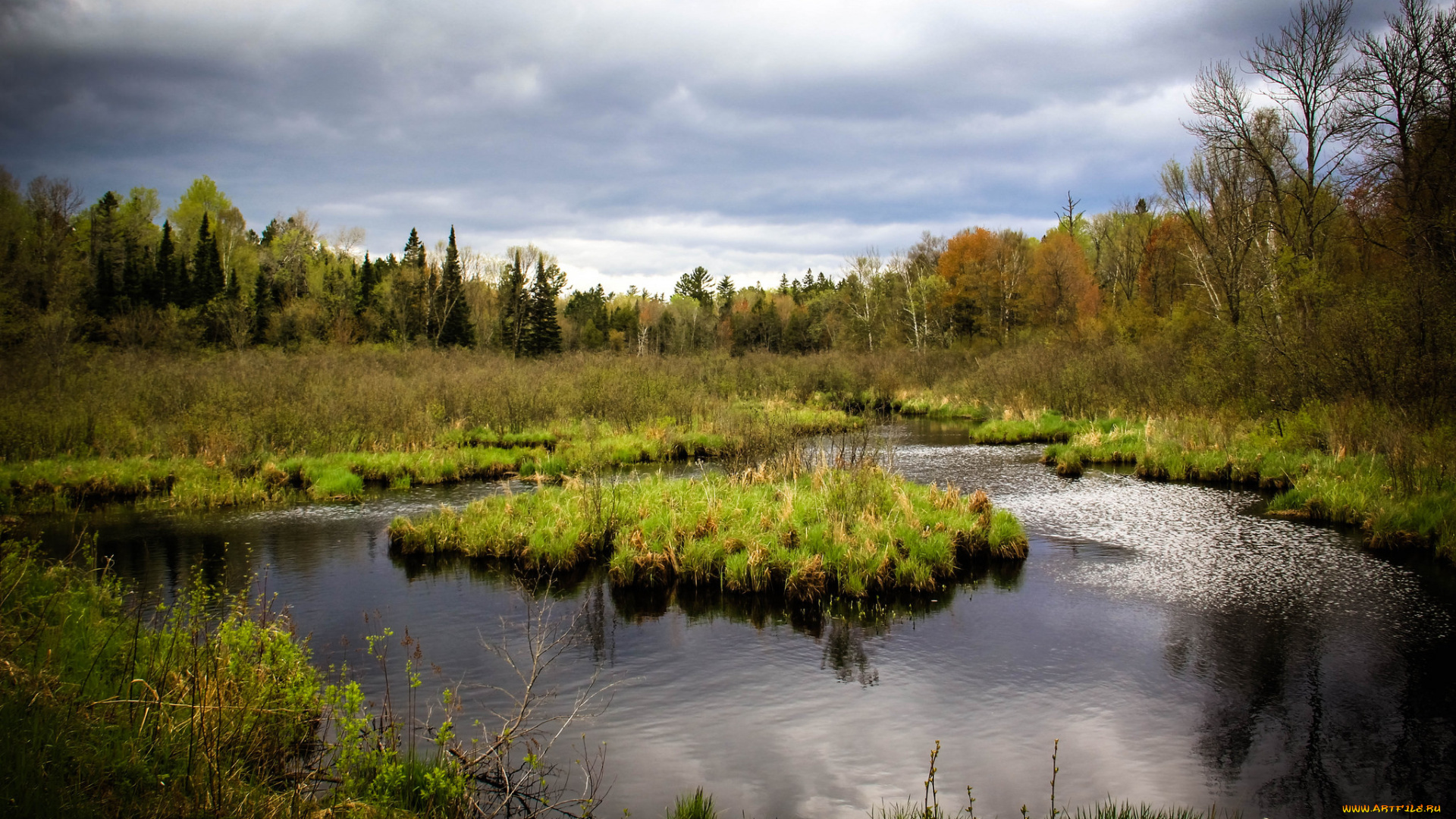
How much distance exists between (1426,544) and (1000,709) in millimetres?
10875

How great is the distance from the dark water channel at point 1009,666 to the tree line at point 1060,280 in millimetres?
7288

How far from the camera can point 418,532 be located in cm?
1403

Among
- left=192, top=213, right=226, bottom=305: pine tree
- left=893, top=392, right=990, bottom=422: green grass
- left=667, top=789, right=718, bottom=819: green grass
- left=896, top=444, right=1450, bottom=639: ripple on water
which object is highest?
left=192, top=213, right=226, bottom=305: pine tree

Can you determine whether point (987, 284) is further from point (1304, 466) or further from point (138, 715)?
point (138, 715)

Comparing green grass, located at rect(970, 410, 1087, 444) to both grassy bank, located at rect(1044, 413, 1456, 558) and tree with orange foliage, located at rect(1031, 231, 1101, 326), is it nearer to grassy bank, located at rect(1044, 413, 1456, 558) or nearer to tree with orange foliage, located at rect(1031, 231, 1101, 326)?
grassy bank, located at rect(1044, 413, 1456, 558)

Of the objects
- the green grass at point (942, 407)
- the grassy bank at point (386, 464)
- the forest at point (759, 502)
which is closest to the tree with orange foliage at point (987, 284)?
the forest at point (759, 502)

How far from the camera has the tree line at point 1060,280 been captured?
1845 centimetres

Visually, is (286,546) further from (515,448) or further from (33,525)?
(515,448)

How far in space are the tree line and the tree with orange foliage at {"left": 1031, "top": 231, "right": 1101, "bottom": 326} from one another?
7.0 inches

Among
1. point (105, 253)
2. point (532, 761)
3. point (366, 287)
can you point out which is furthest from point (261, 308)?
point (532, 761)

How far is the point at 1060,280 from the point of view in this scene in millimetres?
54031

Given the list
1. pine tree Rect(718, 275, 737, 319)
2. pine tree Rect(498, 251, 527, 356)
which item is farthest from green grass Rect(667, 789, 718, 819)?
pine tree Rect(718, 275, 737, 319)

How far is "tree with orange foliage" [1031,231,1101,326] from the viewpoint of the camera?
5325 centimetres

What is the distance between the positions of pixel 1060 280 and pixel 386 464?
48.3m
